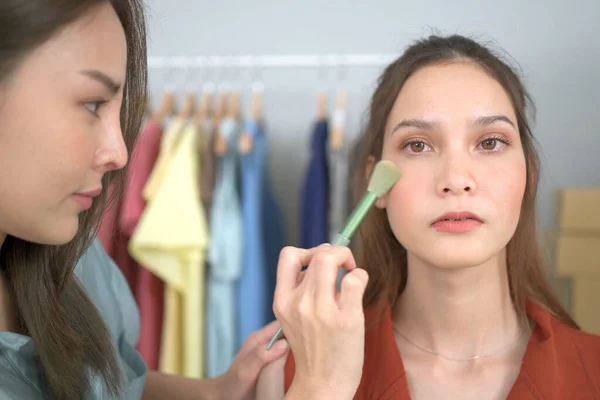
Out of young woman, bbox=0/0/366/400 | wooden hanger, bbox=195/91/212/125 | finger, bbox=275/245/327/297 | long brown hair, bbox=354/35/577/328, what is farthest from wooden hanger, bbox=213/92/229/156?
finger, bbox=275/245/327/297

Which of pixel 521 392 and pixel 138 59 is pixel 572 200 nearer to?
pixel 521 392

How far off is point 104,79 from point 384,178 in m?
0.40

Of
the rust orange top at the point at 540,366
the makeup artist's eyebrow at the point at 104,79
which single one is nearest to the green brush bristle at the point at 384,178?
the rust orange top at the point at 540,366

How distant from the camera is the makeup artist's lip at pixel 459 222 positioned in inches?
37.6

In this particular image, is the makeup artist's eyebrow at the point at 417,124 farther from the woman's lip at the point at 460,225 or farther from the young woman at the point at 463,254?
the woman's lip at the point at 460,225

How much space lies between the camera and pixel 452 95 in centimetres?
102

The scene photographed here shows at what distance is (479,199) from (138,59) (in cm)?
49

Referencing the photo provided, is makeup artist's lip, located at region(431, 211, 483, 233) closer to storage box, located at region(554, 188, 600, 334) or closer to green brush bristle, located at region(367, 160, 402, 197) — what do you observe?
green brush bristle, located at region(367, 160, 402, 197)

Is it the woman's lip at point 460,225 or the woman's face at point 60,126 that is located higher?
the woman's face at point 60,126

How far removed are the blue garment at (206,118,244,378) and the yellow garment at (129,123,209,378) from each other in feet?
0.09

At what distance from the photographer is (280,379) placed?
1.04m

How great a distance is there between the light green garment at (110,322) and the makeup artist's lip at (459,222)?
493 millimetres

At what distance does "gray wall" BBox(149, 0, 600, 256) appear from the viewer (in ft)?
7.48

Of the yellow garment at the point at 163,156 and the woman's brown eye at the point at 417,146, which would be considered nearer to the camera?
the woman's brown eye at the point at 417,146
